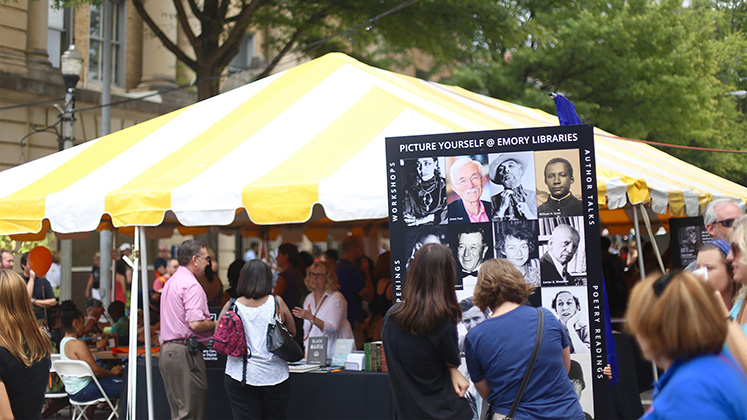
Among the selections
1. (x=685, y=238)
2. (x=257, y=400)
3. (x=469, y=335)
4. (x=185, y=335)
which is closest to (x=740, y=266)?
(x=469, y=335)

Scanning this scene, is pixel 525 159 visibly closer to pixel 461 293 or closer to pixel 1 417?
pixel 461 293

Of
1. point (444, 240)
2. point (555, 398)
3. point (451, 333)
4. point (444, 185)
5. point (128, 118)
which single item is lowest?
point (555, 398)

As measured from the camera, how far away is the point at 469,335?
4.23m

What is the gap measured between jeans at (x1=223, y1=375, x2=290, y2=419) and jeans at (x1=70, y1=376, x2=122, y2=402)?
2.60 m

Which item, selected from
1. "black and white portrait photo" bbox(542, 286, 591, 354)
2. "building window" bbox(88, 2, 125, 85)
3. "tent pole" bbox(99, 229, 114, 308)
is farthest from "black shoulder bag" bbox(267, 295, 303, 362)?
"building window" bbox(88, 2, 125, 85)

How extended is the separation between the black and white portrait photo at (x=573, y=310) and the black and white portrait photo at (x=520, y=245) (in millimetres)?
139

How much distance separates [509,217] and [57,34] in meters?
17.5

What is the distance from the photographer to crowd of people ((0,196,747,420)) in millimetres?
2348

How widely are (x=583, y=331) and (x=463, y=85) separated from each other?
17334mm

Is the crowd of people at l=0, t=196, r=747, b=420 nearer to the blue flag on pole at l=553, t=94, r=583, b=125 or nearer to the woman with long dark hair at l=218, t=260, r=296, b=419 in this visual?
the woman with long dark hair at l=218, t=260, r=296, b=419

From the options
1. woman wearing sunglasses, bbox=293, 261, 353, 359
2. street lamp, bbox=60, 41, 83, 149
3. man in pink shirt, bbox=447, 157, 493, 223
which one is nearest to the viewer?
man in pink shirt, bbox=447, 157, 493, 223

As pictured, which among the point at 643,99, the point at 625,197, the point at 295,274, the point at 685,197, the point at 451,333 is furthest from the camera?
the point at 643,99

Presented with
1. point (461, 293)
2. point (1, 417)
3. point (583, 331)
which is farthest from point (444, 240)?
point (1, 417)

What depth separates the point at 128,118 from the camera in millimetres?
21078
